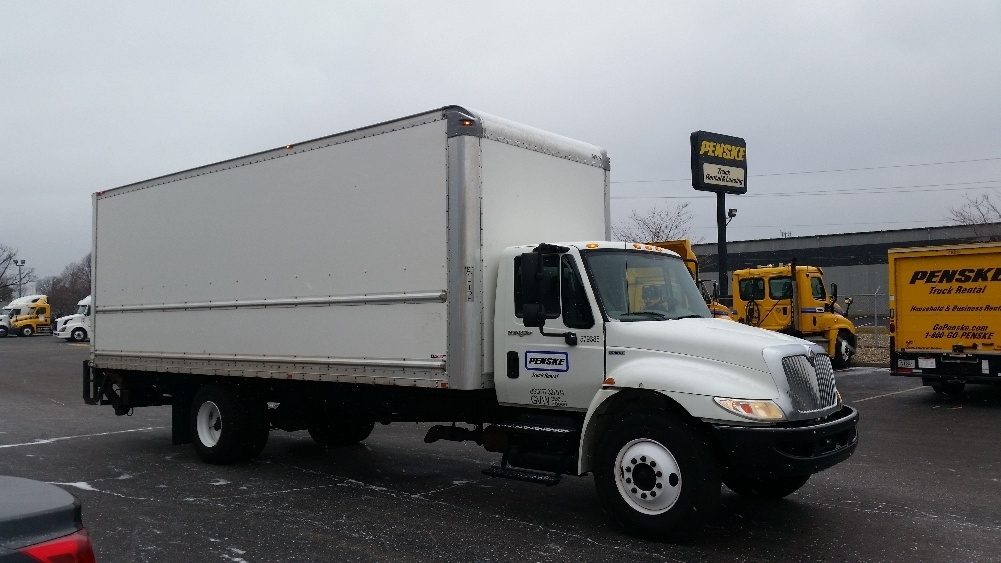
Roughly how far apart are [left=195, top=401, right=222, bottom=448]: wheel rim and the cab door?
13.9 feet

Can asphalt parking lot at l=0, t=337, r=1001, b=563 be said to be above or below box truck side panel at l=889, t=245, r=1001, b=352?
below

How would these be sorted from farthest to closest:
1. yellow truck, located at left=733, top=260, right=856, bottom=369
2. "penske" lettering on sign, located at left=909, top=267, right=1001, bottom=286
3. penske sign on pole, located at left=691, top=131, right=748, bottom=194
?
penske sign on pole, located at left=691, top=131, right=748, bottom=194, yellow truck, located at left=733, top=260, right=856, bottom=369, "penske" lettering on sign, located at left=909, top=267, right=1001, bottom=286

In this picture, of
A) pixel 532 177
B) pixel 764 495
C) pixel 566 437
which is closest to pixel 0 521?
pixel 566 437

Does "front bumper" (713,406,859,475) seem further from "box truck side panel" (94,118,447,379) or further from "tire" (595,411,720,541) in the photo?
"box truck side panel" (94,118,447,379)

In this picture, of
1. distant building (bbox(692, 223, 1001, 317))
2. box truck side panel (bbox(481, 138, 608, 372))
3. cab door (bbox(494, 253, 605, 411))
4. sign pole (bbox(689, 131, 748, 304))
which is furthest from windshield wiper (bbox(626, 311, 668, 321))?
distant building (bbox(692, 223, 1001, 317))

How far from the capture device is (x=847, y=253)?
176 ft

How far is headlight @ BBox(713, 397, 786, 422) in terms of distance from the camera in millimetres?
5926

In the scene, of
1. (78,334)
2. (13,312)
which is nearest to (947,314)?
(78,334)

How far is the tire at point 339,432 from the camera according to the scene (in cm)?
1045

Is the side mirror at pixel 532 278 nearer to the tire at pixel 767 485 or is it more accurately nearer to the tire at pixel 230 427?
the tire at pixel 767 485

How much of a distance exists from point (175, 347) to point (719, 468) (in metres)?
6.85

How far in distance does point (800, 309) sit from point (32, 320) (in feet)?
185

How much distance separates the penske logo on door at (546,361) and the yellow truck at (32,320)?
62.1 meters

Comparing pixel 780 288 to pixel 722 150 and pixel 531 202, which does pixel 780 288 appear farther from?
pixel 531 202
